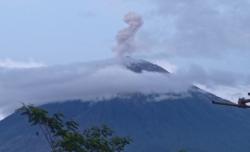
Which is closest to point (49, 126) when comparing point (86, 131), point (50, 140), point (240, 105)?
point (50, 140)

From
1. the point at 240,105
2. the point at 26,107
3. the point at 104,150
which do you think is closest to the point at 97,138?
the point at 104,150

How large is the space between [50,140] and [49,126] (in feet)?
0.78

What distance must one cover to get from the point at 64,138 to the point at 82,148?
330 mm

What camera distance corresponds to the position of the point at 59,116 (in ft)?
47.4

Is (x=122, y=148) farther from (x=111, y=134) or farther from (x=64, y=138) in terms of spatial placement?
(x=64, y=138)

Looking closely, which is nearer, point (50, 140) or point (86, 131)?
point (50, 140)

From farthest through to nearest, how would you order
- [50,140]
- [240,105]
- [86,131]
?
[86,131]
[50,140]
[240,105]

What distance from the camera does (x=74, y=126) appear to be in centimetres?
1482

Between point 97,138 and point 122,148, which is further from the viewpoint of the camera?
point 122,148

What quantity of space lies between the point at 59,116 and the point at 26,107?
58 cm

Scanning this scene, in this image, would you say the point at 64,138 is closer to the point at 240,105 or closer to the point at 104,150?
the point at 104,150

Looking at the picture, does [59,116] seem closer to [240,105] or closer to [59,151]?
[59,151]

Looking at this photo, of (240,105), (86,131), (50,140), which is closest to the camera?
(240,105)

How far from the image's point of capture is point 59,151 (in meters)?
14.4
